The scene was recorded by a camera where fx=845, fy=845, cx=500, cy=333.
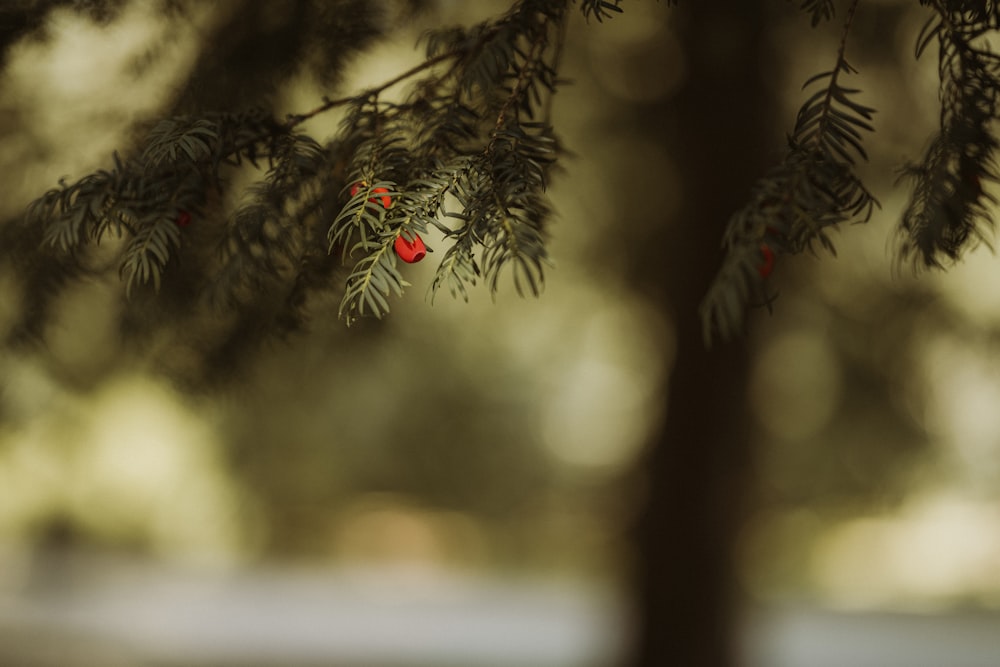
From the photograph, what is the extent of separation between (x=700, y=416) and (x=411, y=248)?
288cm

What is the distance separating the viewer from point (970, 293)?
393cm

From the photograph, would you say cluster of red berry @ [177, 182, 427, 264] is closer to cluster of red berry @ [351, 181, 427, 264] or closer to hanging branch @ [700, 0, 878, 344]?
cluster of red berry @ [351, 181, 427, 264]

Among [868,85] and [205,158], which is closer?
[205,158]

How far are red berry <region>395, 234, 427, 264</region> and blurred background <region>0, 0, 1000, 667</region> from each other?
0.71 meters

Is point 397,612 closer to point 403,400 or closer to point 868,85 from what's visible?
point 403,400

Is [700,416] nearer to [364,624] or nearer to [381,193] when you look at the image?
[381,193]

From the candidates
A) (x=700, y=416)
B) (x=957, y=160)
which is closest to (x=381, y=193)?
(x=957, y=160)

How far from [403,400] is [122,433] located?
2591mm

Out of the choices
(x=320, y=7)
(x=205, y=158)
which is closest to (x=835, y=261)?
(x=320, y=7)

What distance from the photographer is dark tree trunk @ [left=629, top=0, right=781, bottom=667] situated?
3.61 metres

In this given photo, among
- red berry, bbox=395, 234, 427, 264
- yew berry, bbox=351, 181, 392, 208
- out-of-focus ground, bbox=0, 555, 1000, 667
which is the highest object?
out-of-focus ground, bbox=0, 555, 1000, 667

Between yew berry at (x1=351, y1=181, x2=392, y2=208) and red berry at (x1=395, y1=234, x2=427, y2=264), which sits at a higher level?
yew berry at (x1=351, y1=181, x2=392, y2=208)

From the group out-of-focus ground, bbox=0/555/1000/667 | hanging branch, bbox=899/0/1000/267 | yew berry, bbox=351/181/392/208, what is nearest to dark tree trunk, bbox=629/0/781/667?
out-of-focus ground, bbox=0/555/1000/667

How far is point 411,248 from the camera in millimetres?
1129
